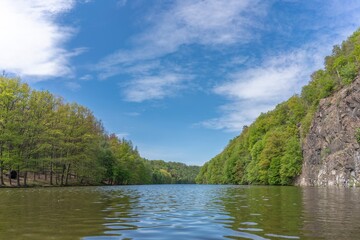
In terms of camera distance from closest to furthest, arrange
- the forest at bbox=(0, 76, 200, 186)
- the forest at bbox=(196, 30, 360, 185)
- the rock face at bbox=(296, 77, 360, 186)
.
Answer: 1. the forest at bbox=(0, 76, 200, 186)
2. the rock face at bbox=(296, 77, 360, 186)
3. the forest at bbox=(196, 30, 360, 185)

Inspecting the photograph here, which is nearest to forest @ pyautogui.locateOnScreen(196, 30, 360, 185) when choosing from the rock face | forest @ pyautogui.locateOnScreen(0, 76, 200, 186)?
the rock face

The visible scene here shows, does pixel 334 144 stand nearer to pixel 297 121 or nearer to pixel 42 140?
pixel 297 121

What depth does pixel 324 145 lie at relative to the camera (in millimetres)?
80188

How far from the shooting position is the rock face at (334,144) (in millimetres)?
66938

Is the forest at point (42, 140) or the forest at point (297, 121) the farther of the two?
the forest at point (297, 121)

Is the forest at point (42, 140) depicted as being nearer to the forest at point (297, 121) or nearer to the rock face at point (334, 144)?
the forest at point (297, 121)

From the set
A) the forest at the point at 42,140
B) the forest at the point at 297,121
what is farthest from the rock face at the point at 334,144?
the forest at the point at 42,140

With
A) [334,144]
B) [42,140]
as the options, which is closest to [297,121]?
[334,144]

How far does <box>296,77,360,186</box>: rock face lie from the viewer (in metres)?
66.9

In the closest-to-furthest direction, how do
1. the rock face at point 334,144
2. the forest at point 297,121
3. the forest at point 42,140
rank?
1. the forest at point 42,140
2. the rock face at point 334,144
3. the forest at point 297,121

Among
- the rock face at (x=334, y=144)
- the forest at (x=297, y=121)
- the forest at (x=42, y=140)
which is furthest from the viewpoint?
the forest at (x=297, y=121)

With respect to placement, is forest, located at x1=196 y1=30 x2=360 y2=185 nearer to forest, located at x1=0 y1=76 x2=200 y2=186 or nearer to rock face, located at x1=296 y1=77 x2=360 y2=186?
rock face, located at x1=296 y1=77 x2=360 y2=186

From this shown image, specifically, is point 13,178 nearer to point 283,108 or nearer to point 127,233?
point 127,233

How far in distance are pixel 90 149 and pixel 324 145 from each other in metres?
56.7
